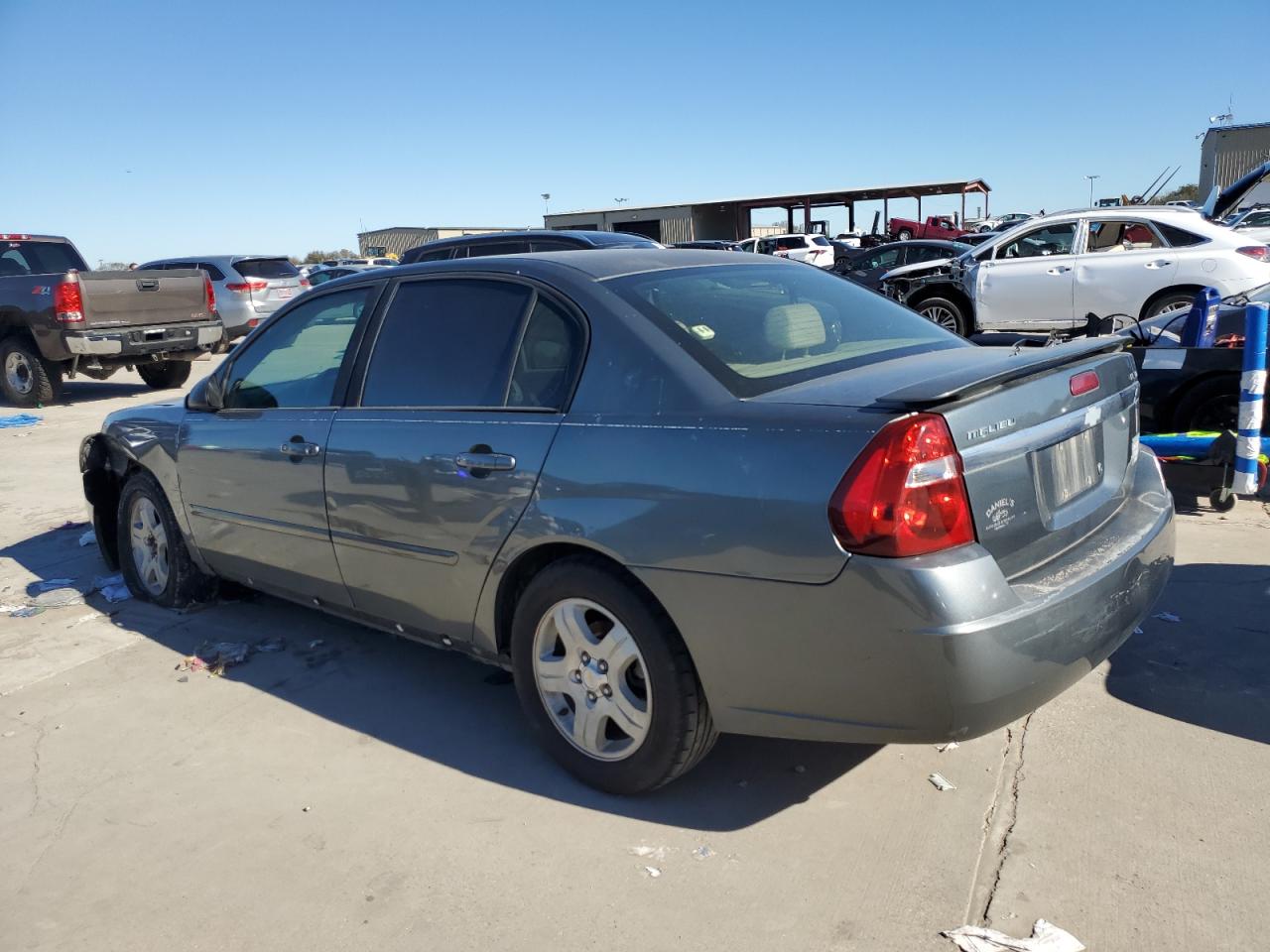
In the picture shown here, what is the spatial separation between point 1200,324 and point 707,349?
4660 millimetres

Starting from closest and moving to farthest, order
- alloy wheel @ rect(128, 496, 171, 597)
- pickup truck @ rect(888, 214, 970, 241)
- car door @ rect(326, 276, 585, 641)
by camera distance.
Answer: car door @ rect(326, 276, 585, 641), alloy wheel @ rect(128, 496, 171, 597), pickup truck @ rect(888, 214, 970, 241)

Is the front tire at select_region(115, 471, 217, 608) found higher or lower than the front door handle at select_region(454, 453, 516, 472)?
lower

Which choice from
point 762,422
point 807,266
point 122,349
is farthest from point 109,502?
point 122,349

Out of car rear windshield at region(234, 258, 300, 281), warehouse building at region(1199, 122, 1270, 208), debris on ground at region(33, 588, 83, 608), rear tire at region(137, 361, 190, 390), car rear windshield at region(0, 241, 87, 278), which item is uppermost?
warehouse building at region(1199, 122, 1270, 208)

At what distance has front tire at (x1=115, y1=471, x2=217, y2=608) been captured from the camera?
16.6 ft

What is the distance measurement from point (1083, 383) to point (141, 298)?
1263 centimetres

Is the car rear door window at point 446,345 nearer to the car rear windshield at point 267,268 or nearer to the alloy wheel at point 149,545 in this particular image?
the alloy wheel at point 149,545

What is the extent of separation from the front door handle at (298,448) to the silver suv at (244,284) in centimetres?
1373

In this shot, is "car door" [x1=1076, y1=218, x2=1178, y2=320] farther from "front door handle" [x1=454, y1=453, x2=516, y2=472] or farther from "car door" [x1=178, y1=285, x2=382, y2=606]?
"front door handle" [x1=454, y1=453, x2=516, y2=472]

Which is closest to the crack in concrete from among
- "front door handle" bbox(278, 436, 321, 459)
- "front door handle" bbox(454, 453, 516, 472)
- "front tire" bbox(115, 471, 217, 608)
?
"front door handle" bbox(454, 453, 516, 472)

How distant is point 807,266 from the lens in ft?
13.6

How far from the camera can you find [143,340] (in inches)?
507

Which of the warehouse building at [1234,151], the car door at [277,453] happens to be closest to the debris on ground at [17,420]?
the car door at [277,453]

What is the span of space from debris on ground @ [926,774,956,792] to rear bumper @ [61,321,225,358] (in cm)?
1207
